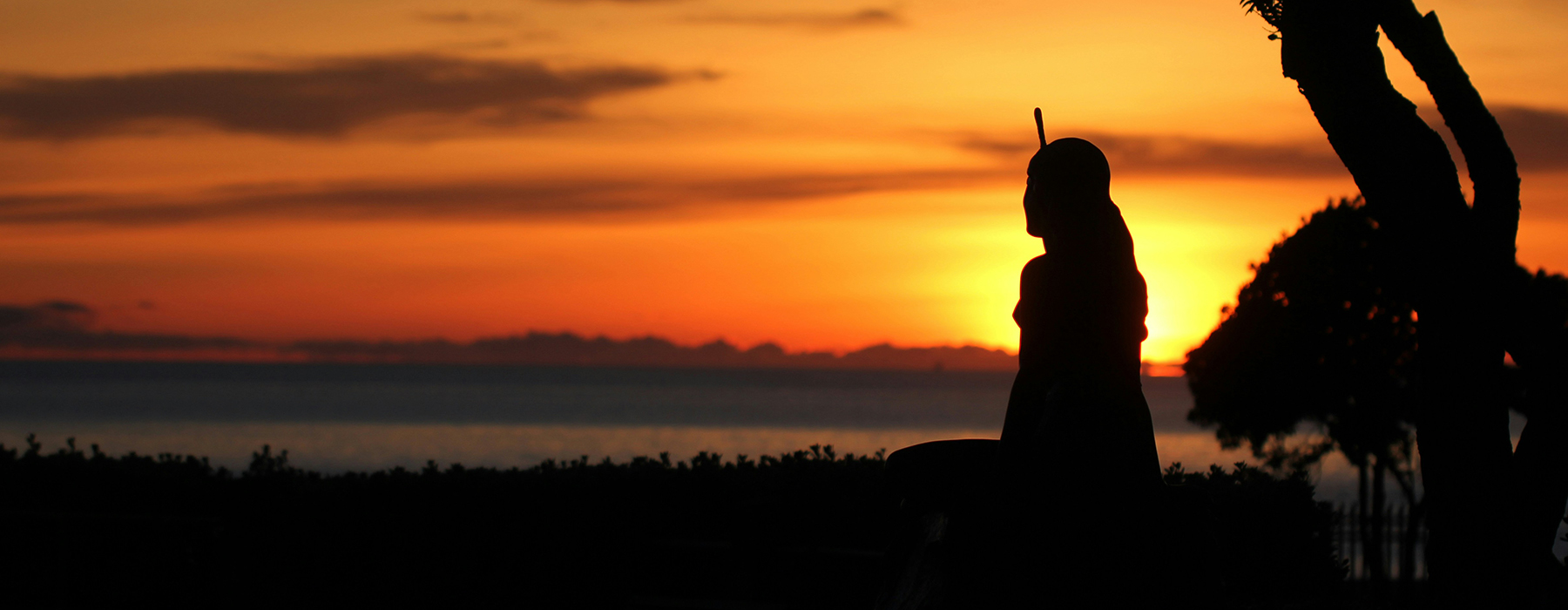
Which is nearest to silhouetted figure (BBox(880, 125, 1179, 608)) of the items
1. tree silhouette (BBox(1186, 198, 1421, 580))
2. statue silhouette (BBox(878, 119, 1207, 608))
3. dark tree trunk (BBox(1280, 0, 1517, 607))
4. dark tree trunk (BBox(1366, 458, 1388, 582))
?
statue silhouette (BBox(878, 119, 1207, 608))

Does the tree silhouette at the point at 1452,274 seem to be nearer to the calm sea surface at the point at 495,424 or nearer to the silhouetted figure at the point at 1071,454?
the silhouetted figure at the point at 1071,454

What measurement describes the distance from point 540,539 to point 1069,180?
260 inches

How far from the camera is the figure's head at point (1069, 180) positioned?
4473 millimetres

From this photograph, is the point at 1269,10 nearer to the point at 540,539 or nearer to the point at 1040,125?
the point at 1040,125

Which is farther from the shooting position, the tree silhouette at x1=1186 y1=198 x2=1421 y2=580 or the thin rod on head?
the tree silhouette at x1=1186 y1=198 x2=1421 y2=580

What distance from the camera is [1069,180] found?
4484mm

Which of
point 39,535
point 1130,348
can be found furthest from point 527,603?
point 1130,348

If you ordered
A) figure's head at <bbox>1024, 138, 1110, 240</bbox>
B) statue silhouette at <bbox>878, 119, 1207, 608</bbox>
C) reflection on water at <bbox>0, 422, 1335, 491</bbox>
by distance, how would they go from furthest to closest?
reflection on water at <bbox>0, 422, 1335, 491</bbox>, figure's head at <bbox>1024, 138, 1110, 240</bbox>, statue silhouette at <bbox>878, 119, 1207, 608</bbox>

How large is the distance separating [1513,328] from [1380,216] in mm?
969

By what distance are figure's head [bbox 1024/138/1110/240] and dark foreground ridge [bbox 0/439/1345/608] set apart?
486cm

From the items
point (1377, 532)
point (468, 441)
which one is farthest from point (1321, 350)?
point (468, 441)

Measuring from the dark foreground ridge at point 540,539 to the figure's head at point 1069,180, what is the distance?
486 centimetres

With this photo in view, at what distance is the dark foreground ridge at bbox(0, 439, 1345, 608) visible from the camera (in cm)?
933

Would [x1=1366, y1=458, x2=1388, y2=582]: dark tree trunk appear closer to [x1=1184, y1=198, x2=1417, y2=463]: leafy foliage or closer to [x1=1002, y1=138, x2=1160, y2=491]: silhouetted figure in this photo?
[x1=1184, y1=198, x2=1417, y2=463]: leafy foliage
